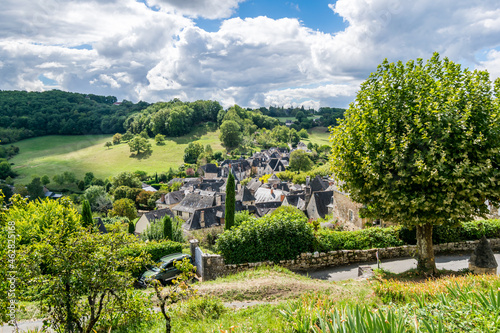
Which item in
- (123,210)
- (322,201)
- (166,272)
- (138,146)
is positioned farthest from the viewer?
(138,146)

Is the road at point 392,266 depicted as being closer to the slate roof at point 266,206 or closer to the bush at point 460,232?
the bush at point 460,232

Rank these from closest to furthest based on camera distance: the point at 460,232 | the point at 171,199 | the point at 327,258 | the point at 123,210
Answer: the point at 327,258
the point at 460,232
the point at 123,210
the point at 171,199

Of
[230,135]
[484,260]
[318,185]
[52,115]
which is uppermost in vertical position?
[52,115]

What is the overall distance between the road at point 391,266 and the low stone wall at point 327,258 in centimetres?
28

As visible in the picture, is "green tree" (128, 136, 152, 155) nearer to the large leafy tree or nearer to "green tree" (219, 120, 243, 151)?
"green tree" (219, 120, 243, 151)

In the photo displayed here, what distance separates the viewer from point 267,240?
1382cm

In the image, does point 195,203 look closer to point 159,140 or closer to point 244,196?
point 244,196

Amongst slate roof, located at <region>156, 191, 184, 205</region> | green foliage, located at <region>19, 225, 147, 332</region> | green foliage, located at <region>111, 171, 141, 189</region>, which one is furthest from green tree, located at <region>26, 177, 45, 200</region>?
green foliage, located at <region>19, 225, 147, 332</region>

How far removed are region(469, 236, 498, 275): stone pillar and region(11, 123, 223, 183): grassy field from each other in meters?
80.5

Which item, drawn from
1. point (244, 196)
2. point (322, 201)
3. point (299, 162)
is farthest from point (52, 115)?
point (322, 201)

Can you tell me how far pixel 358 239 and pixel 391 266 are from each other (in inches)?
73.0

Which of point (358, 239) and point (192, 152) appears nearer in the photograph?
point (358, 239)

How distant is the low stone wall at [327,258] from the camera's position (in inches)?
522

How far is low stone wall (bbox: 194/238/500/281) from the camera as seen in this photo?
43.5 feet
